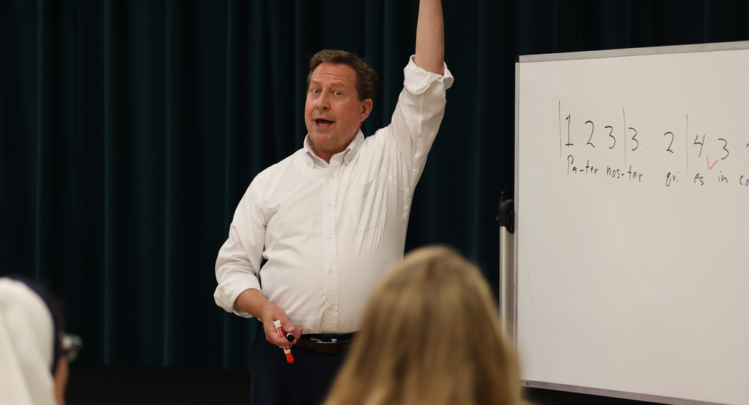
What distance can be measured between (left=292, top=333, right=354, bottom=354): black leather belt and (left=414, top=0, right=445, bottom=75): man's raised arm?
0.79 m

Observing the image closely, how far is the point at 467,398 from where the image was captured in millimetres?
690

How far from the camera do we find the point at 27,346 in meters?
0.75

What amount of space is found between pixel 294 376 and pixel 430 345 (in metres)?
1.28

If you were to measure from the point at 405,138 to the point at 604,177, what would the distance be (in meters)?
0.63

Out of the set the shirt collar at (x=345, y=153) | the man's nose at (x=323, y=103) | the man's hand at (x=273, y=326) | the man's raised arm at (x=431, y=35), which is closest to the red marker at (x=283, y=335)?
the man's hand at (x=273, y=326)

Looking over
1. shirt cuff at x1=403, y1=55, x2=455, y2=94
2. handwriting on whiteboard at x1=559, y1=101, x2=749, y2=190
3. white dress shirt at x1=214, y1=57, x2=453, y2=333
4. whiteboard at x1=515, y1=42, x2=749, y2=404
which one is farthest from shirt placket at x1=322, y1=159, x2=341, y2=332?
handwriting on whiteboard at x1=559, y1=101, x2=749, y2=190

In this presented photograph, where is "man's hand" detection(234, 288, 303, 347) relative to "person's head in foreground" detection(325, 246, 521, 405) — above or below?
below

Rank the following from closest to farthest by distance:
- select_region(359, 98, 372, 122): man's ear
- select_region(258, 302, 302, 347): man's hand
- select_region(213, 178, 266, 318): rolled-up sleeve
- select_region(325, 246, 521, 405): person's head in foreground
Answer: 1. select_region(325, 246, 521, 405): person's head in foreground
2. select_region(258, 302, 302, 347): man's hand
3. select_region(213, 178, 266, 318): rolled-up sleeve
4. select_region(359, 98, 372, 122): man's ear

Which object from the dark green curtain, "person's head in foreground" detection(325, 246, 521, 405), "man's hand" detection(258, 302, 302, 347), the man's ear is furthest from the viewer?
the dark green curtain

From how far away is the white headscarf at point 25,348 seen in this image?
29.4 inches

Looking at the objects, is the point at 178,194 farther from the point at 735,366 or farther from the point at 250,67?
the point at 735,366

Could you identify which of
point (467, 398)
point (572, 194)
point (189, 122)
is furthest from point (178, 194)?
point (467, 398)

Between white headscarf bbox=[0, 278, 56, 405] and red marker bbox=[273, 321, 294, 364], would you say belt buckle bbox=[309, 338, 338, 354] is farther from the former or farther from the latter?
white headscarf bbox=[0, 278, 56, 405]

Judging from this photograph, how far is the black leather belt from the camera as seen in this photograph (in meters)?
1.86
